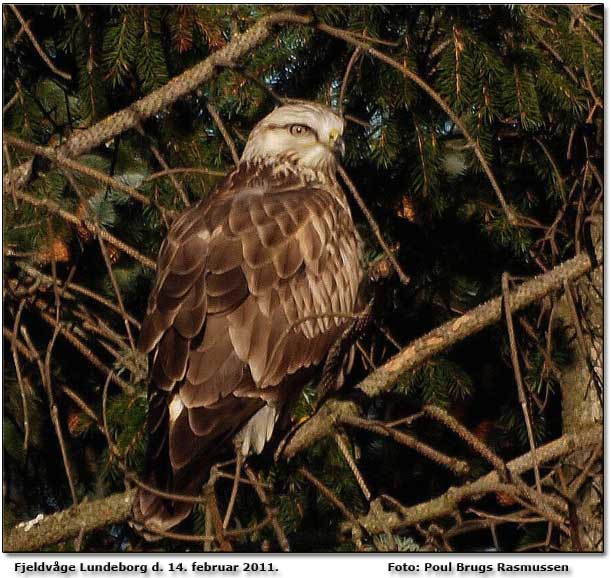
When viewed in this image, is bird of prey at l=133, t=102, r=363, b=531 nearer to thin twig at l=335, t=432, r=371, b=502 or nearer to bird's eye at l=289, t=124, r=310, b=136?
bird's eye at l=289, t=124, r=310, b=136

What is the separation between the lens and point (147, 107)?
3.64m

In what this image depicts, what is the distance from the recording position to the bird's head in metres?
4.18

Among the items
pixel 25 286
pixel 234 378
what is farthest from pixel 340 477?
pixel 25 286

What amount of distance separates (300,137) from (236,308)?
40.5 inches

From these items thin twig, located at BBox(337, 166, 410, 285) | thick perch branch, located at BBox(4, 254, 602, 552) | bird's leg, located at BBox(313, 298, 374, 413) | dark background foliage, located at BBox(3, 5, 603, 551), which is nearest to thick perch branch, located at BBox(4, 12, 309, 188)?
dark background foliage, located at BBox(3, 5, 603, 551)

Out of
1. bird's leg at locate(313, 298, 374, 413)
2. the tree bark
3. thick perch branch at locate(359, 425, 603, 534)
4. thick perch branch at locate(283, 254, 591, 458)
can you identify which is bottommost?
the tree bark

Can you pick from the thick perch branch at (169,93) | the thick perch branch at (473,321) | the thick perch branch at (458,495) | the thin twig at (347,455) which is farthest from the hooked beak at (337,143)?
the thick perch branch at (458,495)

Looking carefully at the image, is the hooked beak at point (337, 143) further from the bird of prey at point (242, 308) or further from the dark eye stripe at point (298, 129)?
the dark eye stripe at point (298, 129)

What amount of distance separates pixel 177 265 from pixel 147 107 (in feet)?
1.93

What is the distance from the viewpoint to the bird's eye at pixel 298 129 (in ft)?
14.5

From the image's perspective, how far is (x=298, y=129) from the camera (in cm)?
449

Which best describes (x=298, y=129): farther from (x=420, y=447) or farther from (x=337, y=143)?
(x=420, y=447)

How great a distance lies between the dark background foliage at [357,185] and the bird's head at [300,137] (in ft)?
0.37

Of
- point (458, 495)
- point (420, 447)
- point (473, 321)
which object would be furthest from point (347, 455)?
point (473, 321)
